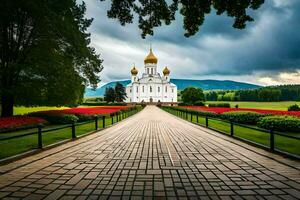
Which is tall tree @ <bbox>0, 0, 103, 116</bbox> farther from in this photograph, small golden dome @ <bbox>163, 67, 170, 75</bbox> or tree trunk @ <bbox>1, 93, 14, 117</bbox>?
small golden dome @ <bbox>163, 67, 170, 75</bbox>

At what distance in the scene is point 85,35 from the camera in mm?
24062

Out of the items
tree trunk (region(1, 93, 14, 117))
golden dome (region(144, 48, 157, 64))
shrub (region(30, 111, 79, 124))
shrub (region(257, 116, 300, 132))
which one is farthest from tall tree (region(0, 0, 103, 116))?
golden dome (region(144, 48, 157, 64))

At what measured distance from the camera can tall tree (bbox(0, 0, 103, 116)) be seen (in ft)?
61.3

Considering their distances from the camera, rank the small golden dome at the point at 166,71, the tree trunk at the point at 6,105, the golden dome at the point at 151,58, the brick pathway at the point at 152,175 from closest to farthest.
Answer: the brick pathway at the point at 152,175 → the tree trunk at the point at 6,105 → the golden dome at the point at 151,58 → the small golden dome at the point at 166,71

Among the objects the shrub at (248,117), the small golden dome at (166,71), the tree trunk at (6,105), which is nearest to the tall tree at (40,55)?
the tree trunk at (6,105)

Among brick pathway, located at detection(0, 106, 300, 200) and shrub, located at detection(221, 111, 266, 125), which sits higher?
shrub, located at detection(221, 111, 266, 125)

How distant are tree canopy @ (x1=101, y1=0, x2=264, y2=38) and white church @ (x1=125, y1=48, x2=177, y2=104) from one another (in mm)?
101523

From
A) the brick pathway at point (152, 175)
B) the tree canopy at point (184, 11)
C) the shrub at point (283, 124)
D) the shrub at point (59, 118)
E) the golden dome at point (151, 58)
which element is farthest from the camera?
the golden dome at point (151, 58)

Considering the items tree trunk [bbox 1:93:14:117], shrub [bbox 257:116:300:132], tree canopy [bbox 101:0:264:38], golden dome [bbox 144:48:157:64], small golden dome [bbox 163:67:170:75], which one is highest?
golden dome [bbox 144:48:157:64]

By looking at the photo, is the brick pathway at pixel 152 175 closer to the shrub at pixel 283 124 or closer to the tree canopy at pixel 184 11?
the tree canopy at pixel 184 11

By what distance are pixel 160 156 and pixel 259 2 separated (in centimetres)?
604

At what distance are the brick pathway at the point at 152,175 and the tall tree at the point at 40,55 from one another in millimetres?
12646

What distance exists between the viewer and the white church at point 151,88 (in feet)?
370

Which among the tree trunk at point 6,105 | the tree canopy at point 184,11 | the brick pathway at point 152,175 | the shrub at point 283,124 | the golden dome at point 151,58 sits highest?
the golden dome at point 151,58
